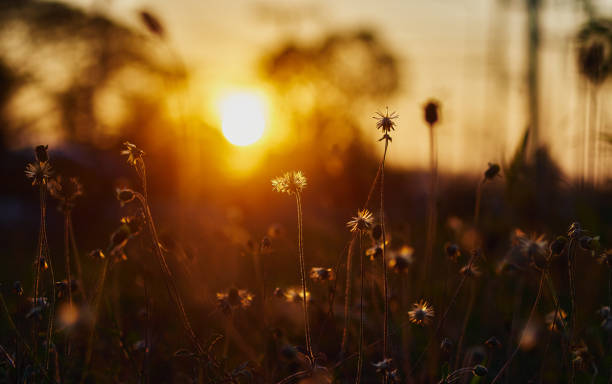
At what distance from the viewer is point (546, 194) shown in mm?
5922

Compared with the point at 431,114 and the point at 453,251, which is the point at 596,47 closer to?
the point at 431,114

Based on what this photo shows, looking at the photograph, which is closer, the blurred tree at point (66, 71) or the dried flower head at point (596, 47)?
the dried flower head at point (596, 47)

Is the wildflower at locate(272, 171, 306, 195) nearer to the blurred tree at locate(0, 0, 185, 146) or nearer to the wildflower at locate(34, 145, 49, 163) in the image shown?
the wildflower at locate(34, 145, 49, 163)

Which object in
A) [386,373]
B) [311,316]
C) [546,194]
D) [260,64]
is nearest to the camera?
[386,373]

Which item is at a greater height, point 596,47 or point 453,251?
point 596,47

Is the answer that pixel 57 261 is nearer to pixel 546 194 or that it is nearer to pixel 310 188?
pixel 310 188

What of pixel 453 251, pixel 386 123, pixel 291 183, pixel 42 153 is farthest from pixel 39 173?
pixel 453 251

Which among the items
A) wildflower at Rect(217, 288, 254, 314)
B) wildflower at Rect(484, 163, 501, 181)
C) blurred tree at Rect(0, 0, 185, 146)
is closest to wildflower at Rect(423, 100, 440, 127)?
wildflower at Rect(484, 163, 501, 181)

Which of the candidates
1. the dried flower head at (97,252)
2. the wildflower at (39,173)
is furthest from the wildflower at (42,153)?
the dried flower head at (97,252)

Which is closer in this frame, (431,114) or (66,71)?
(431,114)

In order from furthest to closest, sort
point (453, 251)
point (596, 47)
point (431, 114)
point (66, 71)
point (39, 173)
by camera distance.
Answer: point (66, 71)
point (596, 47)
point (431, 114)
point (453, 251)
point (39, 173)

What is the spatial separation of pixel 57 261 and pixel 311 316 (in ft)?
9.35

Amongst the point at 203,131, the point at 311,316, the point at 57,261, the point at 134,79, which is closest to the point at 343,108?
the point at 203,131

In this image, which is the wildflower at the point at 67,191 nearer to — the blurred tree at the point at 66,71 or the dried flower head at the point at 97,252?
the dried flower head at the point at 97,252
